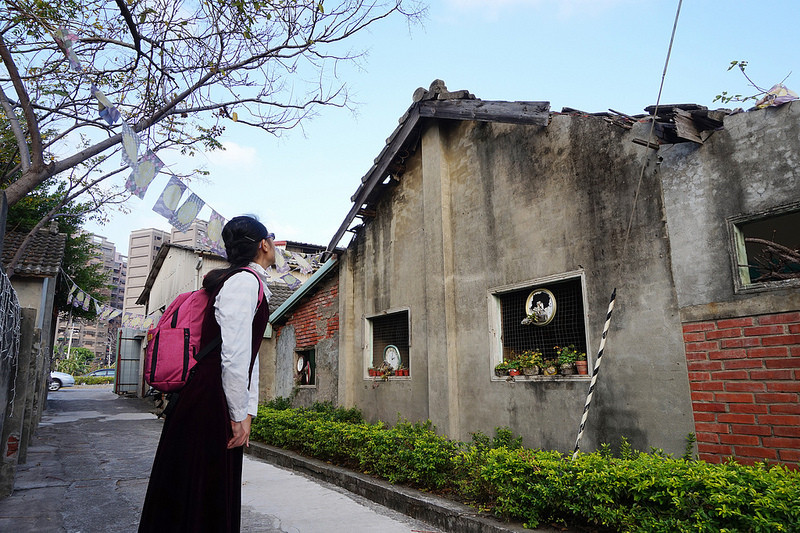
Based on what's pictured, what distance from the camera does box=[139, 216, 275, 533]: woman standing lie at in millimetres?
2340

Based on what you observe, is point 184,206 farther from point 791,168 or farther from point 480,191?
point 791,168

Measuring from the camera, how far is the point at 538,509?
389cm

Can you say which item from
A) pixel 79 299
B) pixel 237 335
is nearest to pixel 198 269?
pixel 79 299

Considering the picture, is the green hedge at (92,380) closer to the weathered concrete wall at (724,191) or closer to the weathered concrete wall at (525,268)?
the weathered concrete wall at (525,268)

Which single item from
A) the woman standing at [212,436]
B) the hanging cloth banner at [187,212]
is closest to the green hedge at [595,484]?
the woman standing at [212,436]

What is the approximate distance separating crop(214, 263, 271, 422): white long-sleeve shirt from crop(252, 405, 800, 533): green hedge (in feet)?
8.14

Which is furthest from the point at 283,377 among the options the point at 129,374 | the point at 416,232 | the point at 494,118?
the point at 129,374

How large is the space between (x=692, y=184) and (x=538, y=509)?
308 centimetres

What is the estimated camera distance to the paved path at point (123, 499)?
4.56 metres

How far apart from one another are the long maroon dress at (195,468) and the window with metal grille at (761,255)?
4.03 meters

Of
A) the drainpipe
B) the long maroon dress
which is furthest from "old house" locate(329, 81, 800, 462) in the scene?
the drainpipe

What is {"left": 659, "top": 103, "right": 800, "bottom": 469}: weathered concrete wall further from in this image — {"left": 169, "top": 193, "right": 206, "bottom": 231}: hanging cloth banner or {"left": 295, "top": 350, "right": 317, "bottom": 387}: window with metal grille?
{"left": 295, "top": 350, "right": 317, "bottom": 387}: window with metal grille

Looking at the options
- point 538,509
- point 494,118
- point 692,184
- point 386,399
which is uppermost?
point 494,118

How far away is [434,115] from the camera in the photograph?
7.34 meters
